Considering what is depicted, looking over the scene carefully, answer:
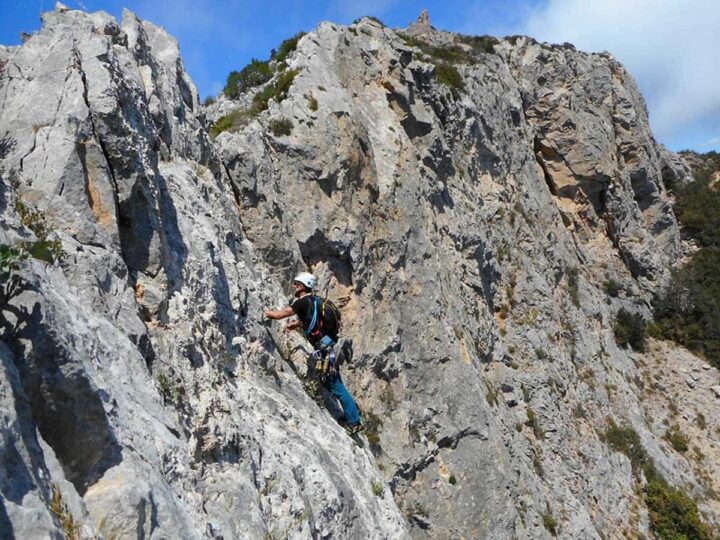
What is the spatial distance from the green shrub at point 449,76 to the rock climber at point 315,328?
16.3 m

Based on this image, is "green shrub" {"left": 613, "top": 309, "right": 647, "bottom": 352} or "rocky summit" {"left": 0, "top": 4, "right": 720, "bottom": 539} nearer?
"rocky summit" {"left": 0, "top": 4, "right": 720, "bottom": 539}

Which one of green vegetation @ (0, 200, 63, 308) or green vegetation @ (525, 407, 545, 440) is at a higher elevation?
green vegetation @ (0, 200, 63, 308)

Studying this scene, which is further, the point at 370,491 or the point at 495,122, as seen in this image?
the point at 495,122

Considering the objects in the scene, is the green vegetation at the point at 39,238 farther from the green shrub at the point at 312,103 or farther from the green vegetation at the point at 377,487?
the green shrub at the point at 312,103

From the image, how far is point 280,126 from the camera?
12914 millimetres

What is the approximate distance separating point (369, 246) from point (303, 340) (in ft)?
13.2

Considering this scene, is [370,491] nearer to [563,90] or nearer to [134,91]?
[134,91]

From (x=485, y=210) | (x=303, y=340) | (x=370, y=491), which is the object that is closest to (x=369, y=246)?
(x=303, y=340)

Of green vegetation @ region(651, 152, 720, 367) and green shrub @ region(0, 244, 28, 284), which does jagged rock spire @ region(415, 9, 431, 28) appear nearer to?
green vegetation @ region(651, 152, 720, 367)

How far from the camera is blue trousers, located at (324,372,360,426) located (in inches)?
392

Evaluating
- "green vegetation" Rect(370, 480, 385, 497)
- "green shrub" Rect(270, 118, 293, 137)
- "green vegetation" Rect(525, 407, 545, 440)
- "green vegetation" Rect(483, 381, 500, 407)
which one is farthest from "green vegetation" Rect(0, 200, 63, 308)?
"green vegetation" Rect(525, 407, 545, 440)

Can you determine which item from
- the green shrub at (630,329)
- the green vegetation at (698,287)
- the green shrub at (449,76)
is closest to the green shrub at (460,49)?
the green shrub at (449,76)

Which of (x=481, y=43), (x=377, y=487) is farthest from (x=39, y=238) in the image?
(x=481, y=43)

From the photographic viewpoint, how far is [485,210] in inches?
882
